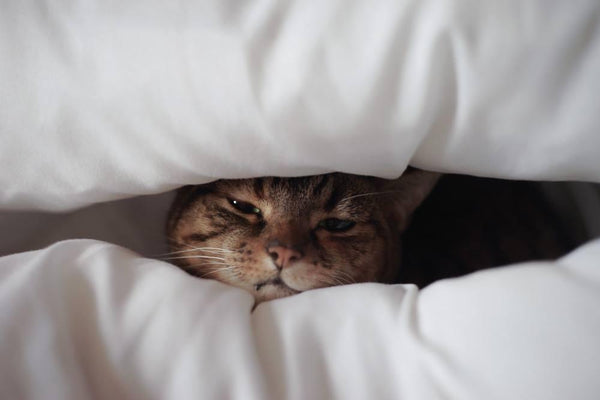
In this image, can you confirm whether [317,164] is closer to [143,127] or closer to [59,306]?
[143,127]

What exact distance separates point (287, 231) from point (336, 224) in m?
0.17

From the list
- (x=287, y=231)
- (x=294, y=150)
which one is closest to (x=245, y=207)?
(x=287, y=231)

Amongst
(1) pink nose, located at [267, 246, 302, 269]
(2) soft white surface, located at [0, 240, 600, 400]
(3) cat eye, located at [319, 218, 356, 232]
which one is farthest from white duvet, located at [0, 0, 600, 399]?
(3) cat eye, located at [319, 218, 356, 232]

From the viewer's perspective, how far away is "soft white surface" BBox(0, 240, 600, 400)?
592mm

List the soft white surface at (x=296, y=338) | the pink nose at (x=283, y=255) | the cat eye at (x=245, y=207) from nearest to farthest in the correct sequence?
the soft white surface at (x=296, y=338), the pink nose at (x=283, y=255), the cat eye at (x=245, y=207)

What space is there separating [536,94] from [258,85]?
15.4 inches

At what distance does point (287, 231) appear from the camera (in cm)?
105

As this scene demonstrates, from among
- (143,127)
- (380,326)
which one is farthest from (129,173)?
(380,326)

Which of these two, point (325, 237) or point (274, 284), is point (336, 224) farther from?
point (274, 284)

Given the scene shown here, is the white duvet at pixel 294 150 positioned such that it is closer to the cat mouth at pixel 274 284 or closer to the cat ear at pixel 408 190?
the cat mouth at pixel 274 284

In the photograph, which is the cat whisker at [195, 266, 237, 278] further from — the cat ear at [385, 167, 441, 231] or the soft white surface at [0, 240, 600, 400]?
the cat ear at [385, 167, 441, 231]

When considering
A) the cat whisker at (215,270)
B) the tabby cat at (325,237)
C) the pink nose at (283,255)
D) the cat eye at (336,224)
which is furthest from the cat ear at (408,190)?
the cat whisker at (215,270)

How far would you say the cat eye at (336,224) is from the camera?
116 cm

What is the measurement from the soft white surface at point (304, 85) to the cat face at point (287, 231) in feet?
0.87
